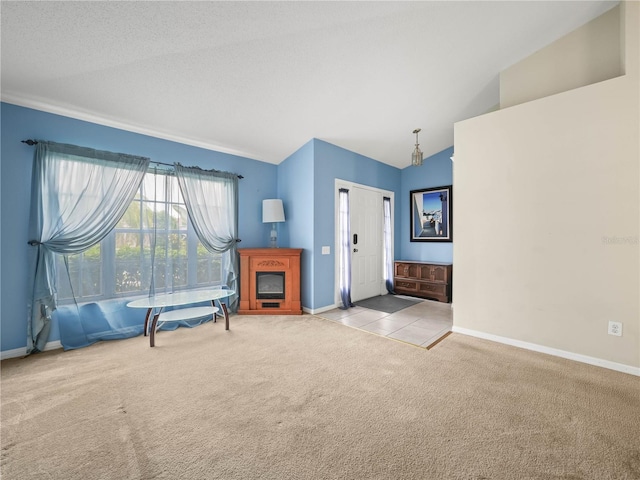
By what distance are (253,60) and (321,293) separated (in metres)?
3.14

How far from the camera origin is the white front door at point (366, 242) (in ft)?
15.8

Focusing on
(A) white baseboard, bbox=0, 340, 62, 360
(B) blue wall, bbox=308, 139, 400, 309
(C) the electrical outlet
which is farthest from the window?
(C) the electrical outlet

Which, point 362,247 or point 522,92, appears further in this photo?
point 362,247

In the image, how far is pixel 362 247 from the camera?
197 inches

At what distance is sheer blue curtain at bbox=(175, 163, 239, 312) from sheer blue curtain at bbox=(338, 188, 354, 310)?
1.72 m

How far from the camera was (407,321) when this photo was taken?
3705 mm

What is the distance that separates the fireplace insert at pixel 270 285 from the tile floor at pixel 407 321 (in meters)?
0.74

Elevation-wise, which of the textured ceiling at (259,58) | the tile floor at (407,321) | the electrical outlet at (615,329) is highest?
the textured ceiling at (259,58)

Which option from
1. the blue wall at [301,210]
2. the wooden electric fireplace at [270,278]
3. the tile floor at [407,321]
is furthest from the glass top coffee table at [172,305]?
the tile floor at [407,321]

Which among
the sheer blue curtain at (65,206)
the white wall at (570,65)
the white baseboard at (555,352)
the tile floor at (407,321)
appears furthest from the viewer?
the tile floor at (407,321)

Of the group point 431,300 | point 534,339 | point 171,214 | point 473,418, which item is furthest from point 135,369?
point 431,300

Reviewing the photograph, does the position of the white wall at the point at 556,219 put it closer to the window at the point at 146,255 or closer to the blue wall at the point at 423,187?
the blue wall at the point at 423,187

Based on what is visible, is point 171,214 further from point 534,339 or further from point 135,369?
point 534,339

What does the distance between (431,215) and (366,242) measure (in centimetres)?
152
